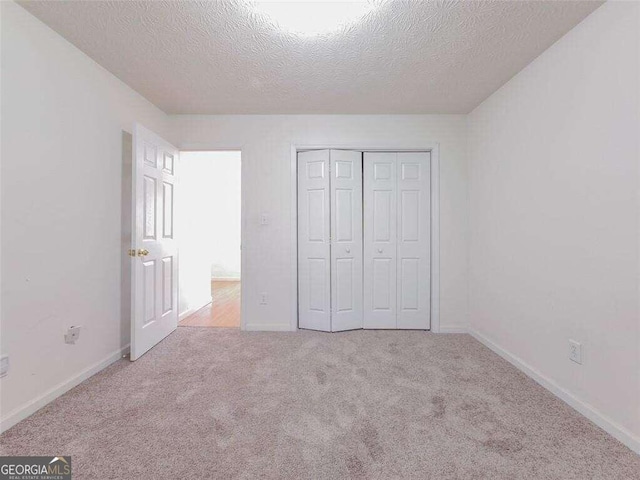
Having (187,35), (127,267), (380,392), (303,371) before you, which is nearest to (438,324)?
(380,392)

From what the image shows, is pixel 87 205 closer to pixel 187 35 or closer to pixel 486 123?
pixel 187 35

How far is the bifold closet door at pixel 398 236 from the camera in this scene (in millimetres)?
3152

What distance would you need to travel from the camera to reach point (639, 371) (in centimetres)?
140

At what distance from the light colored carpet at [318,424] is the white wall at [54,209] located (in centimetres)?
29

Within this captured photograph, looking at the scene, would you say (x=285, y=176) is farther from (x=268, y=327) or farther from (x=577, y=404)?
(x=577, y=404)

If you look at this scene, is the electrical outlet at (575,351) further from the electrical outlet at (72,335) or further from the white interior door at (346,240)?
the electrical outlet at (72,335)

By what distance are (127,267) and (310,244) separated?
68.9 inches

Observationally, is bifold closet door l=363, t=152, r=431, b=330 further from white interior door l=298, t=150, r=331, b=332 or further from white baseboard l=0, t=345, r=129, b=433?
white baseboard l=0, t=345, r=129, b=433

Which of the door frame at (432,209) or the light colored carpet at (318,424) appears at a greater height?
the door frame at (432,209)

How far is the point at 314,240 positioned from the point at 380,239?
2.44 ft

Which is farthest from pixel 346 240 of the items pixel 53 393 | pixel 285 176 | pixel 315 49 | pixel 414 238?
pixel 53 393

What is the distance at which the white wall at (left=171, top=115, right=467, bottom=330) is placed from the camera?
3.09 meters

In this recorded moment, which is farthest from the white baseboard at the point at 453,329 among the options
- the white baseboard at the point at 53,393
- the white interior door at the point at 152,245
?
the white baseboard at the point at 53,393

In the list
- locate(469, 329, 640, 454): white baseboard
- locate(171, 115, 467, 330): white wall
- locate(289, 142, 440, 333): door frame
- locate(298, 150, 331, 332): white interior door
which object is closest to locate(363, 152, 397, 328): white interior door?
locate(289, 142, 440, 333): door frame
